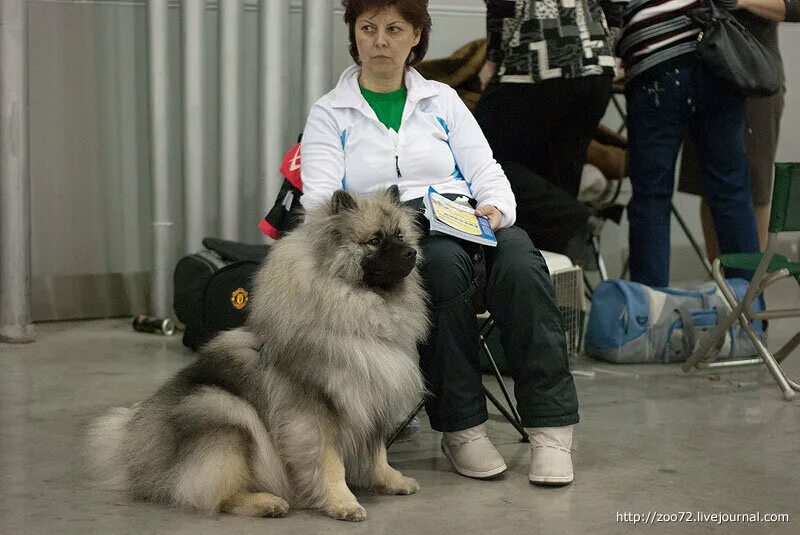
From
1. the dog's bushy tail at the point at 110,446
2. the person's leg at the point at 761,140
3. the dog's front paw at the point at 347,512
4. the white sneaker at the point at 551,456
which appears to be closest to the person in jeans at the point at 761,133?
the person's leg at the point at 761,140

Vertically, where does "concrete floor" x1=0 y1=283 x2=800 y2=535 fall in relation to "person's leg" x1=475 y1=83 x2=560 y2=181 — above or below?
below

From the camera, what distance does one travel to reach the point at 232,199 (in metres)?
4.87

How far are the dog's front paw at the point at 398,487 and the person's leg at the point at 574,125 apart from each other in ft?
6.28

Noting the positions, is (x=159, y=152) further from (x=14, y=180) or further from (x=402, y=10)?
(x=402, y=10)

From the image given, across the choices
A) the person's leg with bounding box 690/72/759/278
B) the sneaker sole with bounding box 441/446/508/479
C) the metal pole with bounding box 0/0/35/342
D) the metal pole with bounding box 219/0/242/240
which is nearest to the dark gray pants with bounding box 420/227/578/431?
the sneaker sole with bounding box 441/446/508/479

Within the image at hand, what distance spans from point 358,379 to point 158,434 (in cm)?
52

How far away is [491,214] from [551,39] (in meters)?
1.34

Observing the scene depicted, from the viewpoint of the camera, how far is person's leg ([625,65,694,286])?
4.11m

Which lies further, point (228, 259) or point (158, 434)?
point (228, 259)

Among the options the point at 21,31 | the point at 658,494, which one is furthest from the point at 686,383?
the point at 21,31

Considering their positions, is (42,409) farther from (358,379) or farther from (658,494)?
(658,494)

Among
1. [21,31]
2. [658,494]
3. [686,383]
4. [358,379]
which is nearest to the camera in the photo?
[358,379]

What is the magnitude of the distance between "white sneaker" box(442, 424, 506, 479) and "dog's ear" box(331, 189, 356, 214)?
744 mm

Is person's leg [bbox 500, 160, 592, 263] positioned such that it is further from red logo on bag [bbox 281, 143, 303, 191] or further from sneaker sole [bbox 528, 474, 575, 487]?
sneaker sole [bbox 528, 474, 575, 487]
